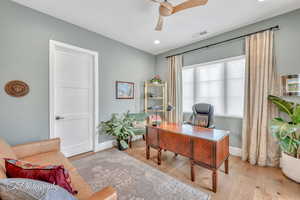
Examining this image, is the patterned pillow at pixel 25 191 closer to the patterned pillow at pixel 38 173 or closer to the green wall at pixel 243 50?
the patterned pillow at pixel 38 173

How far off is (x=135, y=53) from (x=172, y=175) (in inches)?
132

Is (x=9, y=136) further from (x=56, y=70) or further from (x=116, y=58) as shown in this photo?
(x=116, y=58)

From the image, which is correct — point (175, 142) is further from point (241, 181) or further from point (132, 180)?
point (241, 181)

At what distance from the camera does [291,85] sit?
7.38 feet

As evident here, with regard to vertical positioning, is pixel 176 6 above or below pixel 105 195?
above

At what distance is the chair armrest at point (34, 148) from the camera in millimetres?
1777

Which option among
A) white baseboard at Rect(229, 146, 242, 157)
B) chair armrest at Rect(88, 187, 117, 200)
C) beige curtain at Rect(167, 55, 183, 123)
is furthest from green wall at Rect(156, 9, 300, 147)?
chair armrest at Rect(88, 187, 117, 200)

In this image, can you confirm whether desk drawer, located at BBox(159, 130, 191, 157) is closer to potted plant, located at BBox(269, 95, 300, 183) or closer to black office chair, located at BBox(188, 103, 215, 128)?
black office chair, located at BBox(188, 103, 215, 128)

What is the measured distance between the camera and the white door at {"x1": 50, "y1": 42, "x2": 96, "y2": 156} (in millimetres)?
2572

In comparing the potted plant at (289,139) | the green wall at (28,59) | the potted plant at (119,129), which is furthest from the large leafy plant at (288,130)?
the green wall at (28,59)

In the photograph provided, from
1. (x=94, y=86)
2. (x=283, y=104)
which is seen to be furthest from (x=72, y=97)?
(x=283, y=104)

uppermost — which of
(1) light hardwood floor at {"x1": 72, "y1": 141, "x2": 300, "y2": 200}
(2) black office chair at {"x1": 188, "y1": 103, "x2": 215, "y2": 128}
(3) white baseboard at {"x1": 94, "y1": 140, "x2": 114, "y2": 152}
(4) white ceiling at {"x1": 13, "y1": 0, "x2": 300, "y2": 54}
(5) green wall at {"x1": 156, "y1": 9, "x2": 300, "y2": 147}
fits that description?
(4) white ceiling at {"x1": 13, "y1": 0, "x2": 300, "y2": 54}

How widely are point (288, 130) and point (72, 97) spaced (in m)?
3.92

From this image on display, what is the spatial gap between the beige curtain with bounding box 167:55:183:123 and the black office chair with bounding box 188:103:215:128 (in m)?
0.87
